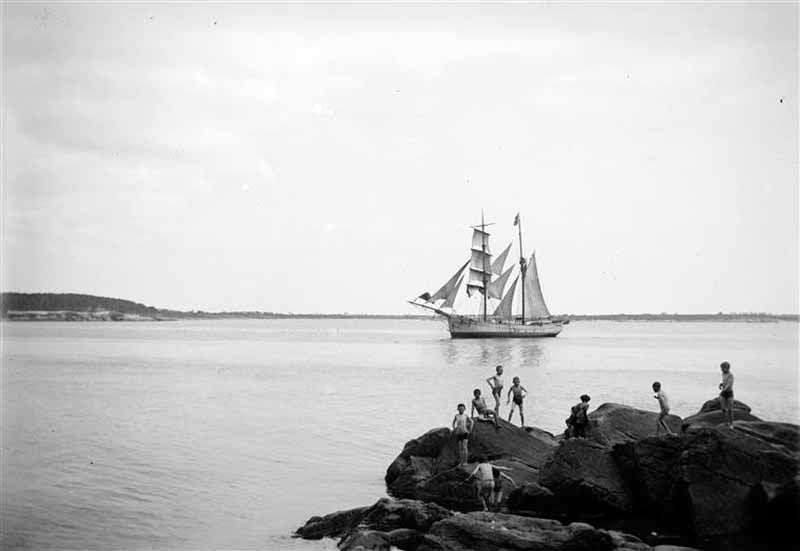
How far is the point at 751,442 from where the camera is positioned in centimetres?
1504

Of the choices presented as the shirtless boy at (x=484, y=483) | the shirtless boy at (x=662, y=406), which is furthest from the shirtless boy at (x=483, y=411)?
the shirtless boy at (x=662, y=406)

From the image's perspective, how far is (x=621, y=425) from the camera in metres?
19.3

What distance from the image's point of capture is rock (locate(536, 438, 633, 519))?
52.0ft

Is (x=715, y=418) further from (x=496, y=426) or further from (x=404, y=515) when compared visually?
(x=404, y=515)

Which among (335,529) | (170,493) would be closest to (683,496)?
(335,529)

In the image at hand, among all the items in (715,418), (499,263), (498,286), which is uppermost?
(499,263)

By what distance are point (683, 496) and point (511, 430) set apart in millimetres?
5072

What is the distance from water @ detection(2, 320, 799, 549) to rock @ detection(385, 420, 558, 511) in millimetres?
1052

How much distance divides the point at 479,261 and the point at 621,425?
326 feet

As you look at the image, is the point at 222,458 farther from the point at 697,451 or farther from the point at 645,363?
the point at 645,363

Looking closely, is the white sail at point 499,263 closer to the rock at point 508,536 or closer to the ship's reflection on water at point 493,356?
the ship's reflection on water at point 493,356

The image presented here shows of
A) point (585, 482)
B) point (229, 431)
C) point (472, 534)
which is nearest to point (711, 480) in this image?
point (585, 482)

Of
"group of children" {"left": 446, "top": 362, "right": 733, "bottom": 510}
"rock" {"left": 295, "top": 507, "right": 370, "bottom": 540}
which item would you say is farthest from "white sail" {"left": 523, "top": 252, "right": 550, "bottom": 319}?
"rock" {"left": 295, "top": 507, "right": 370, "bottom": 540}

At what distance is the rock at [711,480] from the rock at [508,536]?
3141 mm
